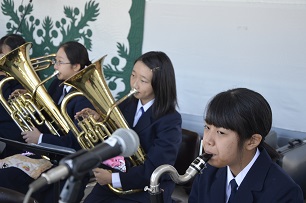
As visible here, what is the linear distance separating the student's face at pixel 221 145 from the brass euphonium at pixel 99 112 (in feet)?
2.92

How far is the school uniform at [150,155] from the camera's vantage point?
2.45 metres

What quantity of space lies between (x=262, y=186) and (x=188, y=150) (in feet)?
5.46

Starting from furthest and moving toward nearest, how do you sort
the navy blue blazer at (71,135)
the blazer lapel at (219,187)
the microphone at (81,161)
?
the navy blue blazer at (71,135), the blazer lapel at (219,187), the microphone at (81,161)

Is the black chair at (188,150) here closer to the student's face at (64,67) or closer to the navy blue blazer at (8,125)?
the student's face at (64,67)

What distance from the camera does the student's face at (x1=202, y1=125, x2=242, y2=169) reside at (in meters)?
1.63

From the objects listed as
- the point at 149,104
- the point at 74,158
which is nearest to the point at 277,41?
the point at 149,104

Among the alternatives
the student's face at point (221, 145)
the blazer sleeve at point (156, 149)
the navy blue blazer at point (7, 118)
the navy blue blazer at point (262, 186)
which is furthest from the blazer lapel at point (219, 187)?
the navy blue blazer at point (7, 118)

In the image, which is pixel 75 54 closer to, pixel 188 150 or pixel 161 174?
pixel 188 150

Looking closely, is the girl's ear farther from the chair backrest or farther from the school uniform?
the chair backrest

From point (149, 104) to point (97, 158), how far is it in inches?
61.4

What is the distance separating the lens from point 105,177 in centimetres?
247

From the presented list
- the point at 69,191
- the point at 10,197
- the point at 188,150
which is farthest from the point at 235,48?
the point at 69,191

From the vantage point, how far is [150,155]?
8.03 ft

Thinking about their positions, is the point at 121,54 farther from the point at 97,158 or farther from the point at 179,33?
the point at 97,158
